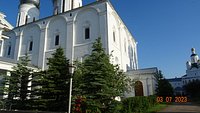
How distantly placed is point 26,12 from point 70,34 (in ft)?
46.4

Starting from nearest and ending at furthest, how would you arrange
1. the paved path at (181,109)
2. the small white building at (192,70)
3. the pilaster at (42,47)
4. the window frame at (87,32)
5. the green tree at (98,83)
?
the green tree at (98,83)
the paved path at (181,109)
the window frame at (87,32)
the pilaster at (42,47)
the small white building at (192,70)

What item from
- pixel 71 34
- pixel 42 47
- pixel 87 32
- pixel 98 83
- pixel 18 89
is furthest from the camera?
pixel 42 47

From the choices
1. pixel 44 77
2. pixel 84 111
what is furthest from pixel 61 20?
pixel 84 111

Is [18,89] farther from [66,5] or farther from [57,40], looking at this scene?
[66,5]

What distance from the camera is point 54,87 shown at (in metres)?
13.0

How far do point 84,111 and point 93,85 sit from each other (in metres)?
1.79

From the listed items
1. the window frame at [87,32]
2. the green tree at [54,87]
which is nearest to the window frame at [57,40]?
the window frame at [87,32]

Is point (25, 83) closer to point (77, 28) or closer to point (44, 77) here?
point (44, 77)

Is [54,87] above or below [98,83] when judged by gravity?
below

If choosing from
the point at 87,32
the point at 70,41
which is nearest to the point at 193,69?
the point at 87,32

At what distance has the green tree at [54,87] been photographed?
499 inches

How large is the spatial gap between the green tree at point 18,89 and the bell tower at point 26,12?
73.0 feet

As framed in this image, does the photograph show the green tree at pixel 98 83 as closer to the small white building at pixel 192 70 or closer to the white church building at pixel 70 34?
the white church building at pixel 70 34

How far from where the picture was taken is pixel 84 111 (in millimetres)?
10688
